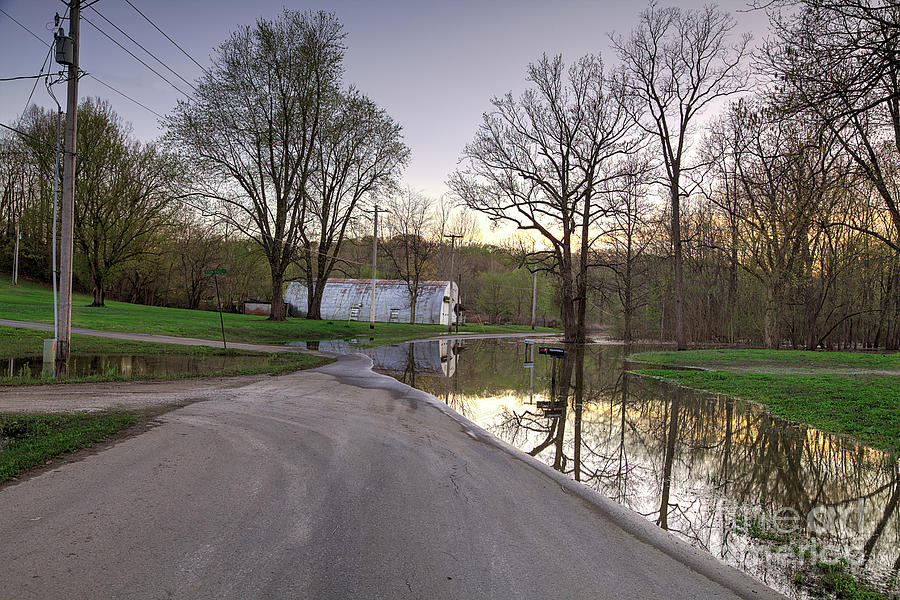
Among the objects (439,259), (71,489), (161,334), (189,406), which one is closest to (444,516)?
(71,489)

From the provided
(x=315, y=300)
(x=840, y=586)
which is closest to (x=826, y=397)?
(x=840, y=586)

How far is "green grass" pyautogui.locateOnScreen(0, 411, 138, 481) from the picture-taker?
534 centimetres

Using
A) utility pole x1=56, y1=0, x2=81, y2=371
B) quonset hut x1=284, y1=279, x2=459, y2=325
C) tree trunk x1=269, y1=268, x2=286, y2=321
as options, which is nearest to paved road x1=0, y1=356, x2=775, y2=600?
utility pole x1=56, y1=0, x2=81, y2=371

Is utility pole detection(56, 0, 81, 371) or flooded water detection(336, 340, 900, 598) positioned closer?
flooded water detection(336, 340, 900, 598)

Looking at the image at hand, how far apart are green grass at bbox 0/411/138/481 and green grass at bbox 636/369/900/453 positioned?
1084 centimetres

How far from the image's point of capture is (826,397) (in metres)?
11.5

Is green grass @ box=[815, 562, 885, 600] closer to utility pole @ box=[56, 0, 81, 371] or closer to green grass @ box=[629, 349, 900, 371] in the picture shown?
utility pole @ box=[56, 0, 81, 371]

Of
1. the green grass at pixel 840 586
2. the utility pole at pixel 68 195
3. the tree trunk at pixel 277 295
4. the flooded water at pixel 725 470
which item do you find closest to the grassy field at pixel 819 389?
the flooded water at pixel 725 470

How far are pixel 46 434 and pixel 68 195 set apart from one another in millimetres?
9903

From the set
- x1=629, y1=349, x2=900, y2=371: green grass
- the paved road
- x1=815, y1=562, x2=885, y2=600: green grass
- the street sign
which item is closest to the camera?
the paved road

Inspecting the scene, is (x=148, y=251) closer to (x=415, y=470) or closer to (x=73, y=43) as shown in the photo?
(x=73, y=43)

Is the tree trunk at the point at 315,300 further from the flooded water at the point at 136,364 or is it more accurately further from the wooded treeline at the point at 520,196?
the flooded water at the point at 136,364

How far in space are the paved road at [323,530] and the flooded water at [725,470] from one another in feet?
1.74

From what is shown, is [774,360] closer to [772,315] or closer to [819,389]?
[819,389]
